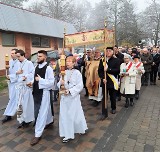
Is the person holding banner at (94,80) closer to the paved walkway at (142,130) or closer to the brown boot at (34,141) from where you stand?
the paved walkway at (142,130)

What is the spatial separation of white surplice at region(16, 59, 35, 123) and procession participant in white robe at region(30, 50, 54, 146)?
0.63 metres

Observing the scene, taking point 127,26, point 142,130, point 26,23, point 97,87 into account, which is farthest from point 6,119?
point 127,26

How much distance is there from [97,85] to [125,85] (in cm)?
88

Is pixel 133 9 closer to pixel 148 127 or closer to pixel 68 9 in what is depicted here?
pixel 68 9

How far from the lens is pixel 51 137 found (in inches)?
190

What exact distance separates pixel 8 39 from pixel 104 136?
36.8 ft

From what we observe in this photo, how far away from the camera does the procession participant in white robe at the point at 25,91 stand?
5.30 metres

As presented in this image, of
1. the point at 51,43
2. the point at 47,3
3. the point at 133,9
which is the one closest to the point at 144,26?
the point at 133,9

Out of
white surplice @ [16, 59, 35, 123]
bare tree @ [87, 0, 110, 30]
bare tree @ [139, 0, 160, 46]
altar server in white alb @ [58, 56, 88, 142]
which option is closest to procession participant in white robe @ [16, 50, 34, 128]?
white surplice @ [16, 59, 35, 123]

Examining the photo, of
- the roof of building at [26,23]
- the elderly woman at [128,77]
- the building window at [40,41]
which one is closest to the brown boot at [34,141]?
the elderly woman at [128,77]

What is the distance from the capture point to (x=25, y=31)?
47.6ft

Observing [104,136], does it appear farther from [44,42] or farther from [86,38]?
[44,42]

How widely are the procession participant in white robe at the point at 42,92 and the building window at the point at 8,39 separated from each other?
9.88 metres

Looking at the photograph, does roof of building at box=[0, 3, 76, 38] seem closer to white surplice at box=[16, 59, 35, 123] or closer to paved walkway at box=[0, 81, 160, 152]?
white surplice at box=[16, 59, 35, 123]
